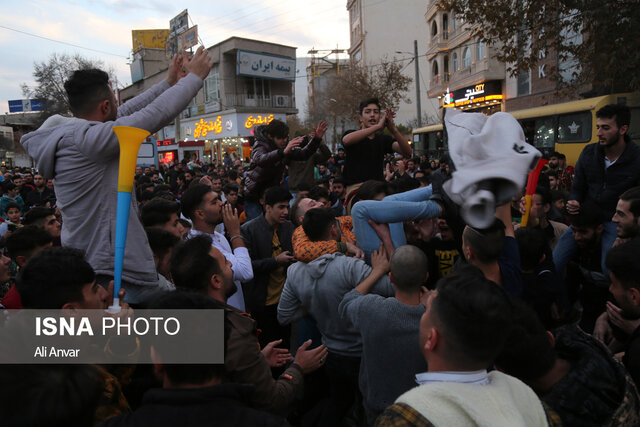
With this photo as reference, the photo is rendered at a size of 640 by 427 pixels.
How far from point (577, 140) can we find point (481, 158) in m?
14.5

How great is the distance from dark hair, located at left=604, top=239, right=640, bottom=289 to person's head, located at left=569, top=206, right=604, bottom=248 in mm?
1213

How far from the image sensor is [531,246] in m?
2.94

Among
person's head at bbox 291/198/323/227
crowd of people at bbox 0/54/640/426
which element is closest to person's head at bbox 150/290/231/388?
crowd of people at bbox 0/54/640/426

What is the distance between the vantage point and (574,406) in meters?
1.71

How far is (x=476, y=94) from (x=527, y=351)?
2951 cm

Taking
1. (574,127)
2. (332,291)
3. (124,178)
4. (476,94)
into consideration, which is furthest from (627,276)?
(476,94)

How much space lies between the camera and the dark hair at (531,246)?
9.64 feet

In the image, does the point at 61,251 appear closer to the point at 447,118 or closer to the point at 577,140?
the point at 447,118

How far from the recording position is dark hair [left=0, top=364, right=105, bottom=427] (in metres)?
1.24

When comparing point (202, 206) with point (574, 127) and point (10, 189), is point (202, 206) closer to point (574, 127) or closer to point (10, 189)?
point (10, 189)

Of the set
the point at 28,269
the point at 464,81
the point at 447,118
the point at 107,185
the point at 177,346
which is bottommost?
the point at 177,346

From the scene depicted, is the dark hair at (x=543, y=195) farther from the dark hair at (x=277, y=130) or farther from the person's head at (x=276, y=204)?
the dark hair at (x=277, y=130)

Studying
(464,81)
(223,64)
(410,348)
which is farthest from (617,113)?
(223,64)

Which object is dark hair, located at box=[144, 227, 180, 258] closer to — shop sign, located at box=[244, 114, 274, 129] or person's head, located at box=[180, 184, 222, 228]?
person's head, located at box=[180, 184, 222, 228]
